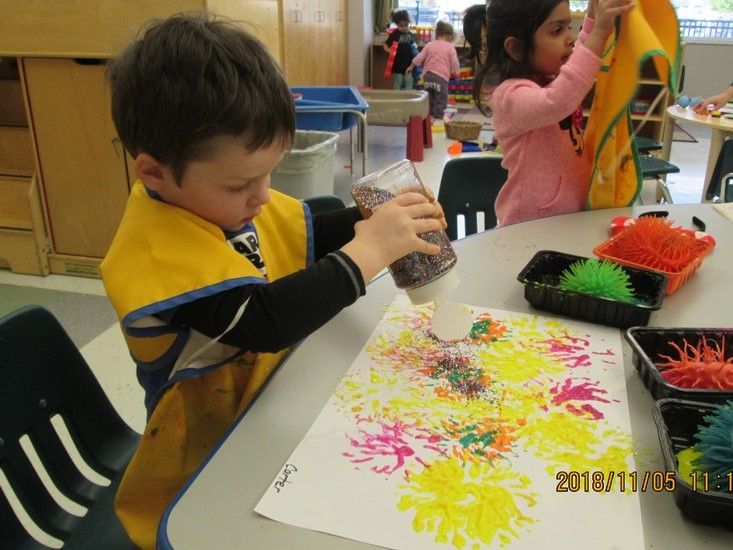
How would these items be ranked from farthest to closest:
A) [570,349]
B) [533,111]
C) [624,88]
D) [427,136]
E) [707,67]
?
Answer: [707,67], [427,136], [533,111], [624,88], [570,349]

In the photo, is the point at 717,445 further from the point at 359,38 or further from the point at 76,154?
the point at 359,38

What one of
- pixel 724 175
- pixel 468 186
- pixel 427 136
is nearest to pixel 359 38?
pixel 427 136

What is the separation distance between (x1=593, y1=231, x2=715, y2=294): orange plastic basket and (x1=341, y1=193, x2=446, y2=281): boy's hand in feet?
1.23

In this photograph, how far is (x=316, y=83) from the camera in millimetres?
4957

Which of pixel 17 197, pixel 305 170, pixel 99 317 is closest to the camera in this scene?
pixel 99 317

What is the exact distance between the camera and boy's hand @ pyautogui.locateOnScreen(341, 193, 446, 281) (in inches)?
24.5

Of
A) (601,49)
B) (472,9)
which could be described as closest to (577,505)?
(601,49)

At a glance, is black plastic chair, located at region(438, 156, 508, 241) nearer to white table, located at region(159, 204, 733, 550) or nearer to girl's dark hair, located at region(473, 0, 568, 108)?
girl's dark hair, located at region(473, 0, 568, 108)

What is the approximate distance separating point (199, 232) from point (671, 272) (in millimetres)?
643

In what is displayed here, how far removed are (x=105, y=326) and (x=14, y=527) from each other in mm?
1338

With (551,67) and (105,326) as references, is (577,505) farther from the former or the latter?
(105,326)

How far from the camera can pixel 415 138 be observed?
4191 mm

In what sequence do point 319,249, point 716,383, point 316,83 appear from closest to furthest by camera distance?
1. point 716,383
2. point 319,249
3. point 316,83

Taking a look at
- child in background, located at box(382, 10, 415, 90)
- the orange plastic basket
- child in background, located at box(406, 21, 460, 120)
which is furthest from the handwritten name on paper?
child in background, located at box(382, 10, 415, 90)
